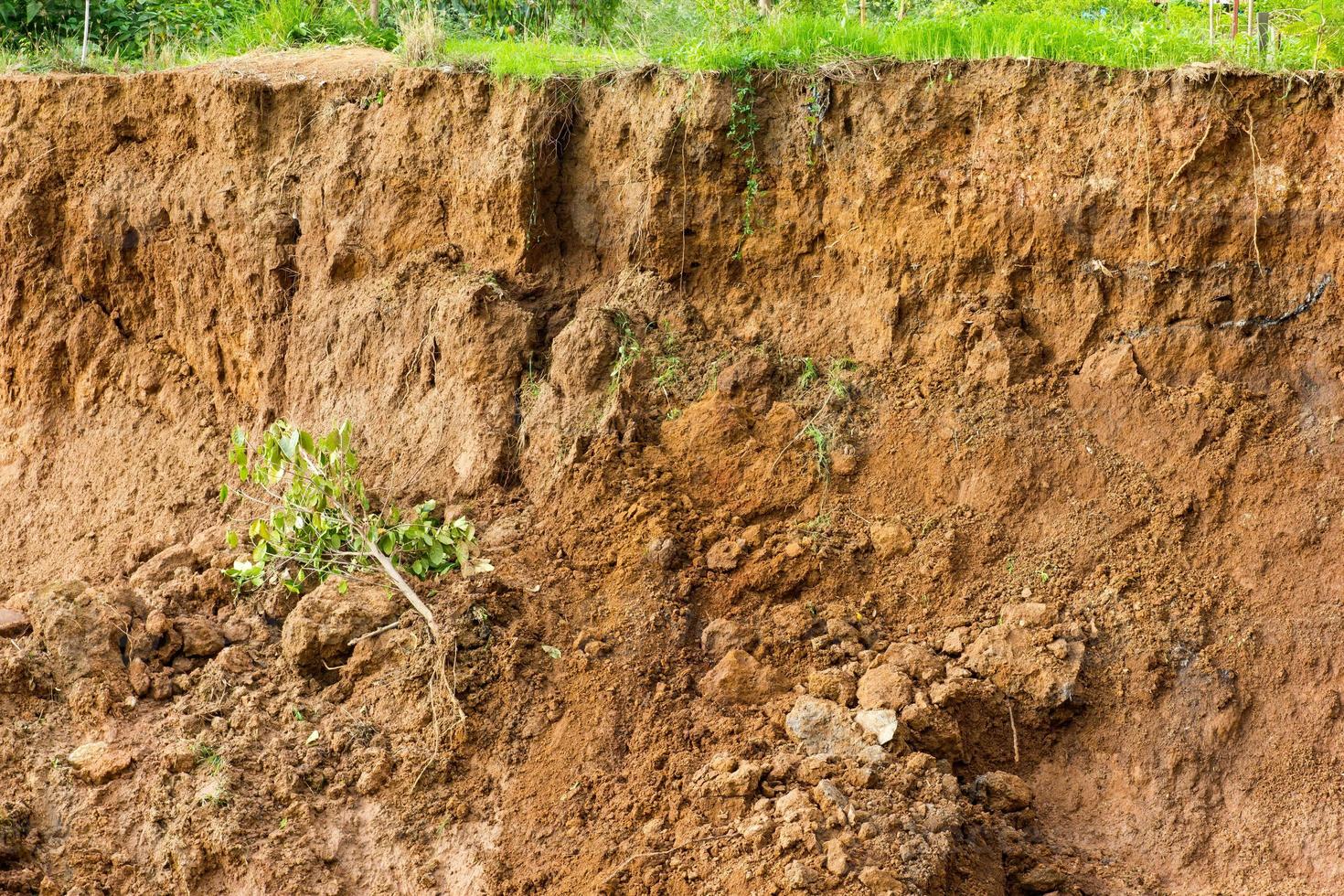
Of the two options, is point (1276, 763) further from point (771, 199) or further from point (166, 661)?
point (166, 661)

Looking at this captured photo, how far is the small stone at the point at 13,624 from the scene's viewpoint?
→ 5.58 metres

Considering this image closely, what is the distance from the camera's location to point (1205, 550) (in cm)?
528

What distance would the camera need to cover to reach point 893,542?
17.8ft

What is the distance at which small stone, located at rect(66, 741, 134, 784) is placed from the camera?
16.5 ft

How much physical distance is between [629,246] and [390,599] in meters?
1.94

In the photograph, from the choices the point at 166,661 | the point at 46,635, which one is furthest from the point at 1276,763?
the point at 46,635

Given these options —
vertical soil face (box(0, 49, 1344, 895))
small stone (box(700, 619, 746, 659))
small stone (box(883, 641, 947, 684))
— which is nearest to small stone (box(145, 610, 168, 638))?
vertical soil face (box(0, 49, 1344, 895))

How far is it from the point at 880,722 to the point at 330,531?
2393 mm

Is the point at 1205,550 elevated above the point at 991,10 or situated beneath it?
situated beneath

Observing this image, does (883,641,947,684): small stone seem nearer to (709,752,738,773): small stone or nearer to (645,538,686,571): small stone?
(709,752,738,773): small stone

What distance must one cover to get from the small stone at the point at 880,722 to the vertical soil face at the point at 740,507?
0.05ft

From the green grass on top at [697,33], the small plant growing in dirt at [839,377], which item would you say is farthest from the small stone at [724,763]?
the green grass on top at [697,33]

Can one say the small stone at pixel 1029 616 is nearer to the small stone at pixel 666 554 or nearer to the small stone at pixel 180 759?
the small stone at pixel 666 554

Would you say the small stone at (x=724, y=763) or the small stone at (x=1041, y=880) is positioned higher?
the small stone at (x=724, y=763)
